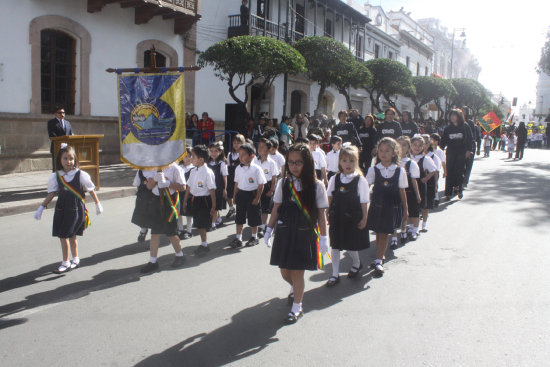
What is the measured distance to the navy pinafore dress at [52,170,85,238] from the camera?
5047mm

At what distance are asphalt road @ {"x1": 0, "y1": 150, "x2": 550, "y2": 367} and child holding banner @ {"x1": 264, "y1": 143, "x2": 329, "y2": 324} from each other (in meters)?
0.41

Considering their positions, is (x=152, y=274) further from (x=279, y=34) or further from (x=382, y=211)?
(x=279, y=34)

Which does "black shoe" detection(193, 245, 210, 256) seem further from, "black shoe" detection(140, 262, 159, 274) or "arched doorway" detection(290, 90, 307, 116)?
"arched doorway" detection(290, 90, 307, 116)

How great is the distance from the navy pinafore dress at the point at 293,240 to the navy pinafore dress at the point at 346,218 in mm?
766

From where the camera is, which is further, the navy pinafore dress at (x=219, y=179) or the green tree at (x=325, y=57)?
the green tree at (x=325, y=57)

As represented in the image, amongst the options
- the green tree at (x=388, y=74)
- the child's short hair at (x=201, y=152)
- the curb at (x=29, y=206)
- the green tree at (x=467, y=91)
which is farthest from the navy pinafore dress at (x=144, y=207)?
the green tree at (x=467, y=91)

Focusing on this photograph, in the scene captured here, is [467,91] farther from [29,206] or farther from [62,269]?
[62,269]

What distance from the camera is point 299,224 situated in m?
4.03

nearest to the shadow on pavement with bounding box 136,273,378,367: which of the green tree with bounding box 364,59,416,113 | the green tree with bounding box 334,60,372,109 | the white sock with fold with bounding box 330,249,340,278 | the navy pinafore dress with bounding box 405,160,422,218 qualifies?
the white sock with fold with bounding box 330,249,340,278

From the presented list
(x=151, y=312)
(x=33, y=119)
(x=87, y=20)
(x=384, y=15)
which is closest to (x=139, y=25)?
(x=87, y=20)

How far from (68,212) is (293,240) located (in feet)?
8.28

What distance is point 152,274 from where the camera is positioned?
5.07 m

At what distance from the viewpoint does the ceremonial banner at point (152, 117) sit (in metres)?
5.31

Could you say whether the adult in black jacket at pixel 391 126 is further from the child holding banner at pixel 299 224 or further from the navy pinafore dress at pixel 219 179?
the child holding banner at pixel 299 224
